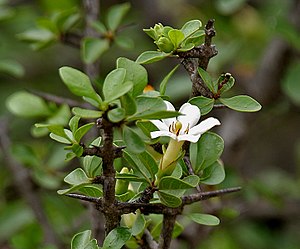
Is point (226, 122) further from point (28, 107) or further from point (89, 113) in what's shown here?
point (89, 113)

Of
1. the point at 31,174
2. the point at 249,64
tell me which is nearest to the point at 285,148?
the point at 249,64

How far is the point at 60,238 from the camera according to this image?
1.19 metres

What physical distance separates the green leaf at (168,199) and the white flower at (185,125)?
0.06m

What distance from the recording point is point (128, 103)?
54 cm

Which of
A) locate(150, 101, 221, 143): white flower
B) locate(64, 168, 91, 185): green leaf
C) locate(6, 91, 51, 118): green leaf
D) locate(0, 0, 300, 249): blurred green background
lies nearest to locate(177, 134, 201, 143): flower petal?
locate(150, 101, 221, 143): white flower

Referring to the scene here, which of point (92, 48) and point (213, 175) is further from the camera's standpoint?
point (92, 48)

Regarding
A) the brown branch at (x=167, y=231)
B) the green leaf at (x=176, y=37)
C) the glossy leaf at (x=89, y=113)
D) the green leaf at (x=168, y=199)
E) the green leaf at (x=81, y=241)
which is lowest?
the brown branch at (x=167, y=231)

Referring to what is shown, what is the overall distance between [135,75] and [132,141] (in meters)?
0.07

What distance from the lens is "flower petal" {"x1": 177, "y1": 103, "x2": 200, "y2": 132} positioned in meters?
0.60

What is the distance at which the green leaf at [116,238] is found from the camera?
60cm

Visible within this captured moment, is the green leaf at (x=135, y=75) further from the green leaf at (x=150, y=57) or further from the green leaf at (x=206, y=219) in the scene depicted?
the green leaf at (x=206, y=219)

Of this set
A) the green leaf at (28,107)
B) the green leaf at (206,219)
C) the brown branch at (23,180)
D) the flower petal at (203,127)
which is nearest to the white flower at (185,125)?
the flower petal at (203,127)

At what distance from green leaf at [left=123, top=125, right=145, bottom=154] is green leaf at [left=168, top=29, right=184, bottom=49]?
116 millimetres

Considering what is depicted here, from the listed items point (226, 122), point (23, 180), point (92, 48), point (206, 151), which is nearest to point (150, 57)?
point (206, 151)
